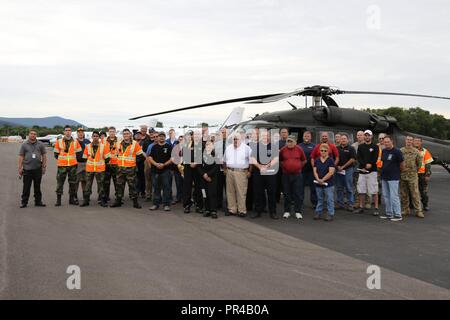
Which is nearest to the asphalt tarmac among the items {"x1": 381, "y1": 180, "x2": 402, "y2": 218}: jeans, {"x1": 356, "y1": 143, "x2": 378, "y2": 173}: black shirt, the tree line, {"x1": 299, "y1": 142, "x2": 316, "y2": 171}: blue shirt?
{"x1": 381, "y1": 180, "x2": 402, "y2": 218}: jeans

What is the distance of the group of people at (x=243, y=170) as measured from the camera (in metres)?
9.39

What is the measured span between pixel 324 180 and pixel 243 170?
185 centimetres

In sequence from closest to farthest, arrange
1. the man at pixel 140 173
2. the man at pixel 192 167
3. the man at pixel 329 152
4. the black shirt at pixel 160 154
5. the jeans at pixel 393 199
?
the jeans at pixel 393 199
the man at pixel 192 167
the man at pixel 329 152
the black shirt at pixel 160 154
the man at pixel 140 173

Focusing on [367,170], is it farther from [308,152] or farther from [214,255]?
[214,255]

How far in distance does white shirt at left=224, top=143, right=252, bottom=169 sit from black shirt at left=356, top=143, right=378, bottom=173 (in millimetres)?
2956

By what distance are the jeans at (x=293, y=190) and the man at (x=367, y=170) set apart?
174 centimetres

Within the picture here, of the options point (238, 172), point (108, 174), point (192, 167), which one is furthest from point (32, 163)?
point (238, 172)

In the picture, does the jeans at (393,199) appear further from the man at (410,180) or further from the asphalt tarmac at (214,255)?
the man at (410,180)

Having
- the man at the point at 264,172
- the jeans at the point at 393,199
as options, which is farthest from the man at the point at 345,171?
the man at the point at 264,172

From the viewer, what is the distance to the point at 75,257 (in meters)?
5.77

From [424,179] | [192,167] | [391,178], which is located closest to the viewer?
[391,178]

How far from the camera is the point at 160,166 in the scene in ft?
33.1

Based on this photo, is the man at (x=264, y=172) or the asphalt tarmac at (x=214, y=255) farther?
the man at (x=264, y=172)

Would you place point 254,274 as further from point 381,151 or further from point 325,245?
point 381,151
